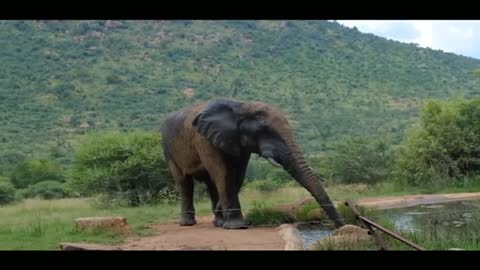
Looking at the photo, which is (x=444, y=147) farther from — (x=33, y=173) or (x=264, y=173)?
(x=33, y=173)

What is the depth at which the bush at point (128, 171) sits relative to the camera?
19.6m

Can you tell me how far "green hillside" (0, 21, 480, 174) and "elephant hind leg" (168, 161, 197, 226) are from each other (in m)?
26.1

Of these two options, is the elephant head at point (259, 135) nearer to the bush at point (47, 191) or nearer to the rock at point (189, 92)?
the bush at point (47, 191)

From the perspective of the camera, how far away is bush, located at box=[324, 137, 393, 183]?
24.5m

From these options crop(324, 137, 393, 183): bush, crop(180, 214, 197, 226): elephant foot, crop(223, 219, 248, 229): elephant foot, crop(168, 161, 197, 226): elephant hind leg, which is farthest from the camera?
crop(324, 137, 393, 183): bush

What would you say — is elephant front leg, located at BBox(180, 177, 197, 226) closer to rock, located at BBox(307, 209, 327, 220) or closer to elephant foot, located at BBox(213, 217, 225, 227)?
elephant foot, located at BBox(213, 217, 225, 227)

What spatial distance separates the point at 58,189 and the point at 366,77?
30.3 meters

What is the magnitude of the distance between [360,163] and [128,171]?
352 inches

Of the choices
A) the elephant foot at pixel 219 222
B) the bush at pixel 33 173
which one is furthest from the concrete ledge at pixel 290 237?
the bush at pixel 33 173

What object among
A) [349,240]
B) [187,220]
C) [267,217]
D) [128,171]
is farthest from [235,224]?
[128,171]

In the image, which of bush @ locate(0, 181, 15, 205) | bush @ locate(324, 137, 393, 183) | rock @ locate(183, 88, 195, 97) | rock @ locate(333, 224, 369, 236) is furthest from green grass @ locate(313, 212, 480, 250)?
rock @ locate(183, 88, 195, 97)

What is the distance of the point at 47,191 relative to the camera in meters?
28.5

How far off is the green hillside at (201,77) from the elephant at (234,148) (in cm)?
2692
